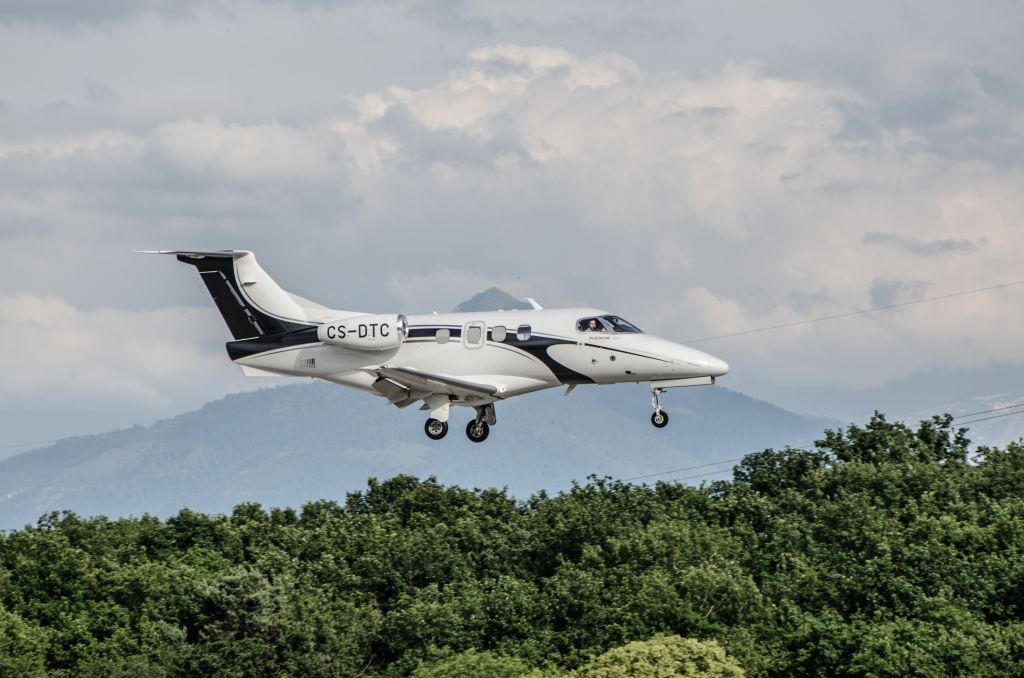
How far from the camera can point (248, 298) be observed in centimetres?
6338

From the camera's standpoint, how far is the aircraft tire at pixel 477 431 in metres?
60.2

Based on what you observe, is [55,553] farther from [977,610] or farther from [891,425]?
[891,425]

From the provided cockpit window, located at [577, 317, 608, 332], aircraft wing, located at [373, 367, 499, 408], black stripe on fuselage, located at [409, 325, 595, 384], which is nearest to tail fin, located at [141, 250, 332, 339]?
aircraft wing, located at [373, 367, 499, 408]

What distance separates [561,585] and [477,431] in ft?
42.8

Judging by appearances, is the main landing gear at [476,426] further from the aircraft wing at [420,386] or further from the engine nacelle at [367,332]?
the engine nacelle at [367,332]

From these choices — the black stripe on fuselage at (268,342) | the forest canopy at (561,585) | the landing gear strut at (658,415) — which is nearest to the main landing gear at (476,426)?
the black stripe on fuselage at (268,342)

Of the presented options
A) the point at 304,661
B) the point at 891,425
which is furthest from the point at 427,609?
the point at 891,425

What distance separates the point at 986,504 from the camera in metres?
86.8

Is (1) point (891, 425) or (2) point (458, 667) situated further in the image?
(1) point (891, 425)

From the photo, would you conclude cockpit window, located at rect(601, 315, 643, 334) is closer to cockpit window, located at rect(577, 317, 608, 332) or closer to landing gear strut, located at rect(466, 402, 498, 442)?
cockpit window, located at rect(577, 317, 608, 332)

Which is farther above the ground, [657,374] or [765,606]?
[657,374]

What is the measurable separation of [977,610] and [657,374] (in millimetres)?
22022

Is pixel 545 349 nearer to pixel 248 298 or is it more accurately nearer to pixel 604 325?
pixel 604 325

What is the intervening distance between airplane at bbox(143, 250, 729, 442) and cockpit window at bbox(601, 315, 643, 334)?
50mm
